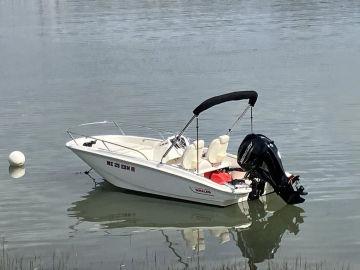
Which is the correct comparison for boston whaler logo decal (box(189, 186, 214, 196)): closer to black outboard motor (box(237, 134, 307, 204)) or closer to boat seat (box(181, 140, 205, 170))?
boat seat (box(181, 140, 205, 170))

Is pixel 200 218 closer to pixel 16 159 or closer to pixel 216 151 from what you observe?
pixel 216 151

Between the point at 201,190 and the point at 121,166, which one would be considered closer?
the point at 201,190

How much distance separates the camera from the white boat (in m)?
12.4

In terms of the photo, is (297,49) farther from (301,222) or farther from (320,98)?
(301,222)

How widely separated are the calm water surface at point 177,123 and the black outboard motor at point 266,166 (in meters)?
0.42

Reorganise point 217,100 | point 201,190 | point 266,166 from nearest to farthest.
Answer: point 266,166, point 201,190, point 217,100

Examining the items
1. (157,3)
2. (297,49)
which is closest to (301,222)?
(297,49)

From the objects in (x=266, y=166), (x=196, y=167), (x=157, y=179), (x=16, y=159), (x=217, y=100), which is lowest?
(x=16, y=159)

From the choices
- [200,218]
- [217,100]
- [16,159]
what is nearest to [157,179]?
[200,218]

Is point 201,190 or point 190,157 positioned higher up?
point 190,157

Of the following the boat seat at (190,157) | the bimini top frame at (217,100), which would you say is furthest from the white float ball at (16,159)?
the boat seat at (190,157)

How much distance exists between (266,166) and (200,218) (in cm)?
148

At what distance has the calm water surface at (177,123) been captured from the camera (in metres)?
11.3

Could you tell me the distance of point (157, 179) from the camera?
516 inches
